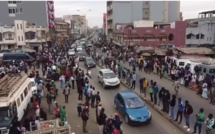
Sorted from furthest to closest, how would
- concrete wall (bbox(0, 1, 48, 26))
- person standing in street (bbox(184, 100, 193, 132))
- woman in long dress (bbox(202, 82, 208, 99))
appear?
concrete wall (bbox(0, 1, 48, 26)), woman in long dress (bbox(202, 82, 208, 99)), person standing in street (bbox(184, 100, 193, 132))

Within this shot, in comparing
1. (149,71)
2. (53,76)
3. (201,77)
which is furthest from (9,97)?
(149,71)

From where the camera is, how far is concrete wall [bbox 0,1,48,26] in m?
61.2

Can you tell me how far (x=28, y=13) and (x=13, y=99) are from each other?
5473cm

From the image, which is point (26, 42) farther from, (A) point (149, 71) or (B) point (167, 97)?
(B) point (167, 97)

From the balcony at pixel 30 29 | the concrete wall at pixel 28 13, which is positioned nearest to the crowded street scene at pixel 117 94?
the balcony at pixel 30 29

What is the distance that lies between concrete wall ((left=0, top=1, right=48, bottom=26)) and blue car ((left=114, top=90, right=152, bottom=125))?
178 ft

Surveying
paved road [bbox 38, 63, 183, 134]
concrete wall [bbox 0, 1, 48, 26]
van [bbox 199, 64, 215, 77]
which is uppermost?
concrete wall [bbox 0, 1, 48, 26]

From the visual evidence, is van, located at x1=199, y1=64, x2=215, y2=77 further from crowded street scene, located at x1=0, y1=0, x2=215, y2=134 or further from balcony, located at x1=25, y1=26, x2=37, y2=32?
balcony, located at x1=25, y1=26, x2=37, y2=32

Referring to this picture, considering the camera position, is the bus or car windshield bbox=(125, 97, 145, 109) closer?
the bus

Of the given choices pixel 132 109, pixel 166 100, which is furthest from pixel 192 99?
pixel 132 109

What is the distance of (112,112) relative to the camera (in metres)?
16.5

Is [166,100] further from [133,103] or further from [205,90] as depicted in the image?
[205,90]

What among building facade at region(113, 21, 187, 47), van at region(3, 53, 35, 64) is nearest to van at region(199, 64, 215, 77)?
van at region(3, 53, 35, 64)

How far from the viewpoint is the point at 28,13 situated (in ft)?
207
